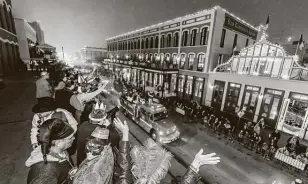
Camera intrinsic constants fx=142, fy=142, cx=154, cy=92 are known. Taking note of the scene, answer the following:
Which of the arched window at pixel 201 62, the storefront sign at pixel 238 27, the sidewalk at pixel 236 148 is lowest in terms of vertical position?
the sidewalk at pixel 236 148

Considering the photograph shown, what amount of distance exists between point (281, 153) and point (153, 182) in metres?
11.1

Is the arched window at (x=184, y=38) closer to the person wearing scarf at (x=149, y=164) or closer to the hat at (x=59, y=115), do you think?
the hat at (x=59, y=115)

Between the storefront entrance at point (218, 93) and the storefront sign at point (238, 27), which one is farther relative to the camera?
the storefront sign at point (238, 27)

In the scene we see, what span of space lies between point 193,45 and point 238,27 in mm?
7319

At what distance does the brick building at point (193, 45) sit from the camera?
18.9 meters

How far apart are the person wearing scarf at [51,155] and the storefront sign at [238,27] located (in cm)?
2252

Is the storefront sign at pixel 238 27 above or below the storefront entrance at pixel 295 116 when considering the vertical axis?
above

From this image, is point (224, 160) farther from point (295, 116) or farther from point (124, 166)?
point (295, 116)

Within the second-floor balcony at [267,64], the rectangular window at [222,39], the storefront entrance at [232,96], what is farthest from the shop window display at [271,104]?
the rectangular window at [222,39]

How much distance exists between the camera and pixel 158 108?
11383mm

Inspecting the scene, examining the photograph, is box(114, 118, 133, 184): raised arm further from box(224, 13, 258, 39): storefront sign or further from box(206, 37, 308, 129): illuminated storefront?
box(224, 13, 258, 39): storefront sign

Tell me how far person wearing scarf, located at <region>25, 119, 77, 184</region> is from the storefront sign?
22.5 metres

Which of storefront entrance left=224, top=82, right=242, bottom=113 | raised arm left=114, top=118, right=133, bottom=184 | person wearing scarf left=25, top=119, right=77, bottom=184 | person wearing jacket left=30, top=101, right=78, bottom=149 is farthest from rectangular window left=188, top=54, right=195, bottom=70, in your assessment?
person wearing scarf left=25, top=119, right=77, bottom=184

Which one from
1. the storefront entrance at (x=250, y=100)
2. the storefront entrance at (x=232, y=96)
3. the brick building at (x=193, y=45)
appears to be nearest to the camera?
the storefront entrance at (x=250, y=100)
